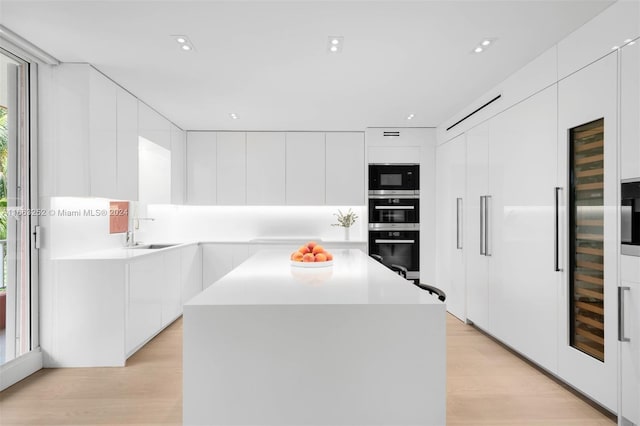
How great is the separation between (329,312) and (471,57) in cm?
243

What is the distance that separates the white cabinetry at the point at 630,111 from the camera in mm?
2105

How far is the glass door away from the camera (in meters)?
2.91

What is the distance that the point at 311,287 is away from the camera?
1964mm

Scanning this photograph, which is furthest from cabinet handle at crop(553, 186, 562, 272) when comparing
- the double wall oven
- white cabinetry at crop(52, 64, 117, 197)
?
white cabinetry at crop(52, 64, 117, 197)

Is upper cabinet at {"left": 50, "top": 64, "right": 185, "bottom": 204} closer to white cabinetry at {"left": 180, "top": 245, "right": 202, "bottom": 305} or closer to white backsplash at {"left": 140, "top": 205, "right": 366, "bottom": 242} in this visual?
white cabinetry at {"left": 180, "top": 245, "right": 202, "bottom": 305}

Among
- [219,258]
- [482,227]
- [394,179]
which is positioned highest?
[394,179]

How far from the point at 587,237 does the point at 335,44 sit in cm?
216

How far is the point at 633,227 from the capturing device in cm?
215

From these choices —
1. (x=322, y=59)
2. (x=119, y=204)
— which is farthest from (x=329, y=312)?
(x=119, y=204)

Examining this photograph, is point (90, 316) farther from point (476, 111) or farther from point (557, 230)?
point (476, 111)

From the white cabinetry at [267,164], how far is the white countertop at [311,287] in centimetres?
304

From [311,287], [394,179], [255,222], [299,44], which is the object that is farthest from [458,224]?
[311,287]

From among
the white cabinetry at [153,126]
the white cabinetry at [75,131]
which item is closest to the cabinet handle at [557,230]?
the white cabinetry at [75,131]

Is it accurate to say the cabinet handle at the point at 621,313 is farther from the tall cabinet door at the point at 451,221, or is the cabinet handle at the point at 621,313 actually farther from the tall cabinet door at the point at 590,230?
the tall cabinet door at the point at 451,221
